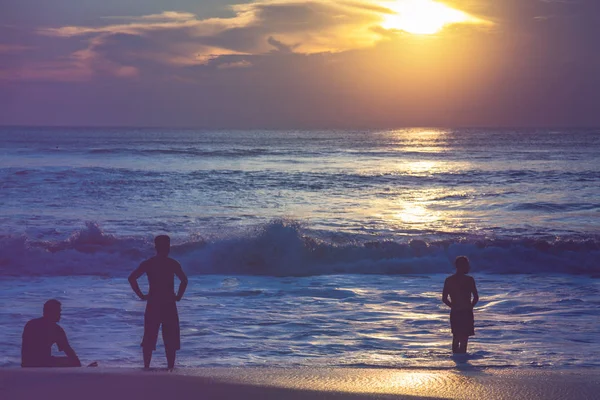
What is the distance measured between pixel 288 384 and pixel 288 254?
1221 centimetres

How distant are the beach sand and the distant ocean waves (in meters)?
9.88

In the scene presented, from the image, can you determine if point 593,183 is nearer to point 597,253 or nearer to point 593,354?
point 597,253

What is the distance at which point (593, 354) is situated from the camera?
895 cm

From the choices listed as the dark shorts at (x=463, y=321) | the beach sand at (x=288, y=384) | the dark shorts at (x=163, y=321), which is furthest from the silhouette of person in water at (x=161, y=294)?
the dark shorts at (x=463, y=321)

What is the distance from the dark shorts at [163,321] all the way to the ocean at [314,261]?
5.00 ft

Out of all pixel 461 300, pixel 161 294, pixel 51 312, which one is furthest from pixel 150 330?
pixel 461 300

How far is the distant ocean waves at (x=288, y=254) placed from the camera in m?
17.7

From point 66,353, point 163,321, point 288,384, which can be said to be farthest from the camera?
point 66,353

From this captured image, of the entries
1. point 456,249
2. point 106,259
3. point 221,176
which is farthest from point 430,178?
point 106,259

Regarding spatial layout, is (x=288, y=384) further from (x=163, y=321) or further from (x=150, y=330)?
(x=150, y=330)

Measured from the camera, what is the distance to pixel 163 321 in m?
7.16

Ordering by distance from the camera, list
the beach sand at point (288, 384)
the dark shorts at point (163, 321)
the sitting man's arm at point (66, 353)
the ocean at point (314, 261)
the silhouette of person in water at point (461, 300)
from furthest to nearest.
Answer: the ocean at point (314, 261)
the silhouette of person in water at point (461, 300)
the sitting man's arm at point (66, 353)
the dark shorts at point (163, 321)
the beach sand at point (288, 384)

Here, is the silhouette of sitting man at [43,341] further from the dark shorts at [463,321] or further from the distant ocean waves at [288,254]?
the distant ocean waves at [288,254]

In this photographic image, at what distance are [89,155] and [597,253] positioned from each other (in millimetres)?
48195
